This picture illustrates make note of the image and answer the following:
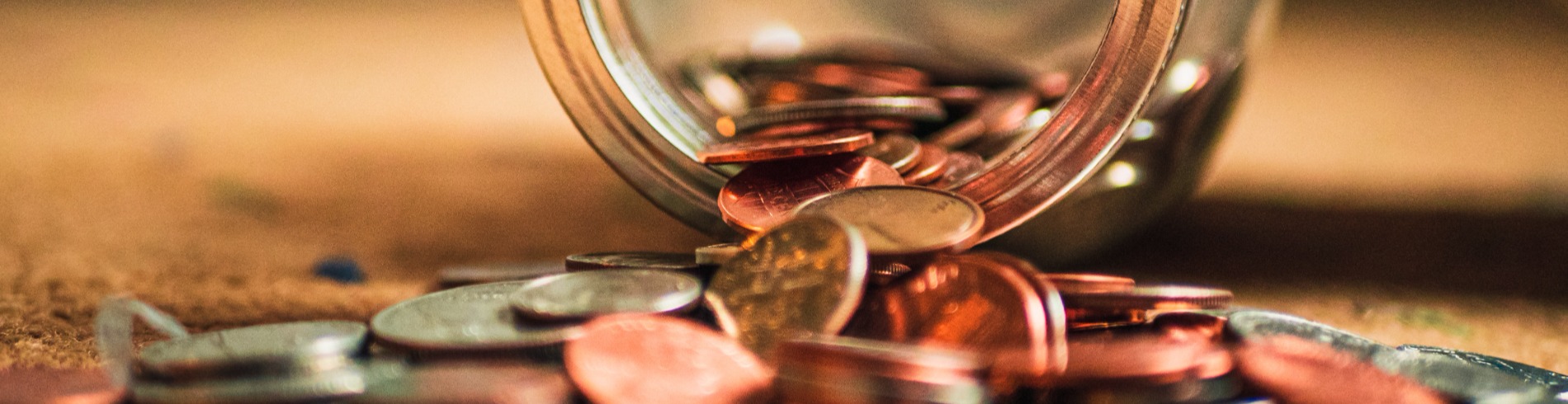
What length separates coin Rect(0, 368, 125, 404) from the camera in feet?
2.26

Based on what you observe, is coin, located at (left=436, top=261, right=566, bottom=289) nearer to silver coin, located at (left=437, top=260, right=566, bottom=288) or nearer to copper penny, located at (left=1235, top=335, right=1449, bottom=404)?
silver coin, located at (left=437, top=260, right=566, bottom=288)

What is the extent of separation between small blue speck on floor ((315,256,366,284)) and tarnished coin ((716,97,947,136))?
0.56 metres

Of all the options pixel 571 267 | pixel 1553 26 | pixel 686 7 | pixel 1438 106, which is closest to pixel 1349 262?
pixel 571 267

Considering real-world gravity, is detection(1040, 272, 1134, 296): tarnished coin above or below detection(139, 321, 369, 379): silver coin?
above

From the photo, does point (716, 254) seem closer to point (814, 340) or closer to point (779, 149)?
point (779, 149)

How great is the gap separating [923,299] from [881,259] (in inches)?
2.0

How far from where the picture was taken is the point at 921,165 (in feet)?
3.65

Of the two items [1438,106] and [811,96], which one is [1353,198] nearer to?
[811,96]

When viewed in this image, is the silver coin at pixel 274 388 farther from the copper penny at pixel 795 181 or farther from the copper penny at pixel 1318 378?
the copper penny at pixel 1318 378

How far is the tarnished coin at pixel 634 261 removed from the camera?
100 cm

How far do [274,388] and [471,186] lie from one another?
4.44 feet

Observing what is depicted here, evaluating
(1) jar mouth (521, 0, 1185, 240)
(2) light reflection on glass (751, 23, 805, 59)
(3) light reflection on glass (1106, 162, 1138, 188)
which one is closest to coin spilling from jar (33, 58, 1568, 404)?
(1) jar mouth (521, 0, 1185, 240)

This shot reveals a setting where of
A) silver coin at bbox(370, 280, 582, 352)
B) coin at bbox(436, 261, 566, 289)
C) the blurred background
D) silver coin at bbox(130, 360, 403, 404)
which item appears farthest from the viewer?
the blurred background

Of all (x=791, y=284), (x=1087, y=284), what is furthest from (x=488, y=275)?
(x=1087, y=284)
